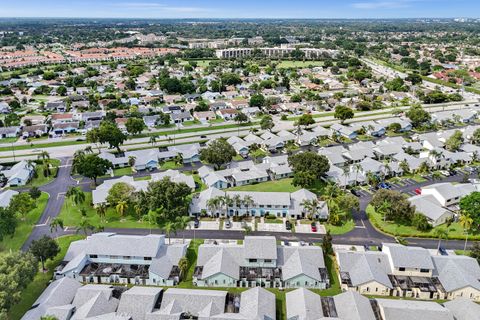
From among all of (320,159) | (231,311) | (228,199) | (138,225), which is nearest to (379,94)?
(320,159)

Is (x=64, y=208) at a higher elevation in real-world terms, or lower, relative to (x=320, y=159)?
lower

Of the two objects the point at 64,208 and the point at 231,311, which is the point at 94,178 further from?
the point at 231,311

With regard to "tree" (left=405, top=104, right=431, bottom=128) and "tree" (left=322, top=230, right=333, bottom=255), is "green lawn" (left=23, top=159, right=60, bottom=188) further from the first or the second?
"tree" (left=405, top=104, right=431, bottom=128)

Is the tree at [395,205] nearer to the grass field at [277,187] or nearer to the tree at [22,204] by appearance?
the grass field at [277,187]

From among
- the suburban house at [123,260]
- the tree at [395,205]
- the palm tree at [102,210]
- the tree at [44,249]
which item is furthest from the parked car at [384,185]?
the tree at [44,249]

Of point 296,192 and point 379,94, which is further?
point 379,94

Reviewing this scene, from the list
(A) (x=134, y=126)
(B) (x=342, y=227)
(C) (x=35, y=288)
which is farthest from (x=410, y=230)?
(A) (x=134, y=126)
